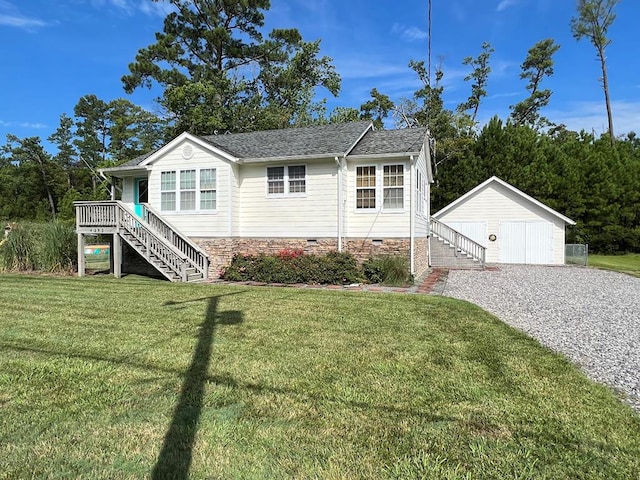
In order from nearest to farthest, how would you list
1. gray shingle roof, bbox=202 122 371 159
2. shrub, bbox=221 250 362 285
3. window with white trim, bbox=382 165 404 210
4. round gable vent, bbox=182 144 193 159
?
shrub, bbox=221 250 362 285 → window with white trim, bbox=382 165 404 210 → gray shingle roof, bbox=202 122 371 159 → round gable vent, bbox=182 144 193 159

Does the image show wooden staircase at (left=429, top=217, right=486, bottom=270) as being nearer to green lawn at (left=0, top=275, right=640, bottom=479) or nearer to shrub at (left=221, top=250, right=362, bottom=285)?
shrub at (left=221, top=250, right=362, bottom=285)

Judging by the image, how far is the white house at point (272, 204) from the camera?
43.4ft

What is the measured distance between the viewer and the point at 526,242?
2052 cm

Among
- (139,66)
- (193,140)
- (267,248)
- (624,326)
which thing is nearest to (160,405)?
(624,326)

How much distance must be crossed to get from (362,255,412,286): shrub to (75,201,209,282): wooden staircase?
A: 5.66 meters

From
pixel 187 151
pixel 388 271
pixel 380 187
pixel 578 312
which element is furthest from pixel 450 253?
pixel 187 151

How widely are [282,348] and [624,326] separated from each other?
19.6ft

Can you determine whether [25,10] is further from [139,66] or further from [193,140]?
[139,66]

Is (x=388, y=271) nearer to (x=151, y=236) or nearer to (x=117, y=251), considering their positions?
(x=151, y=236)

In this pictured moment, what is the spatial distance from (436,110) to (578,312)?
2693cm

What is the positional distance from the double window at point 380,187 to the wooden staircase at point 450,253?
228 inches

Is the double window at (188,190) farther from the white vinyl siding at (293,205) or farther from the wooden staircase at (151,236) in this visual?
the white vinyl siding at (293,205)

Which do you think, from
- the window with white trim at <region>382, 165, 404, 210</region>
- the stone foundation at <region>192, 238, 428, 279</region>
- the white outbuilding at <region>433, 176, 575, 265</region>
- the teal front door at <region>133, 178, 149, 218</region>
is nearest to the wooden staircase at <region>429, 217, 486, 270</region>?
the white outbuilding at <region>433, 176, 575, 265</region>

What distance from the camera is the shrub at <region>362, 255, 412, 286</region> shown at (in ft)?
39.0
